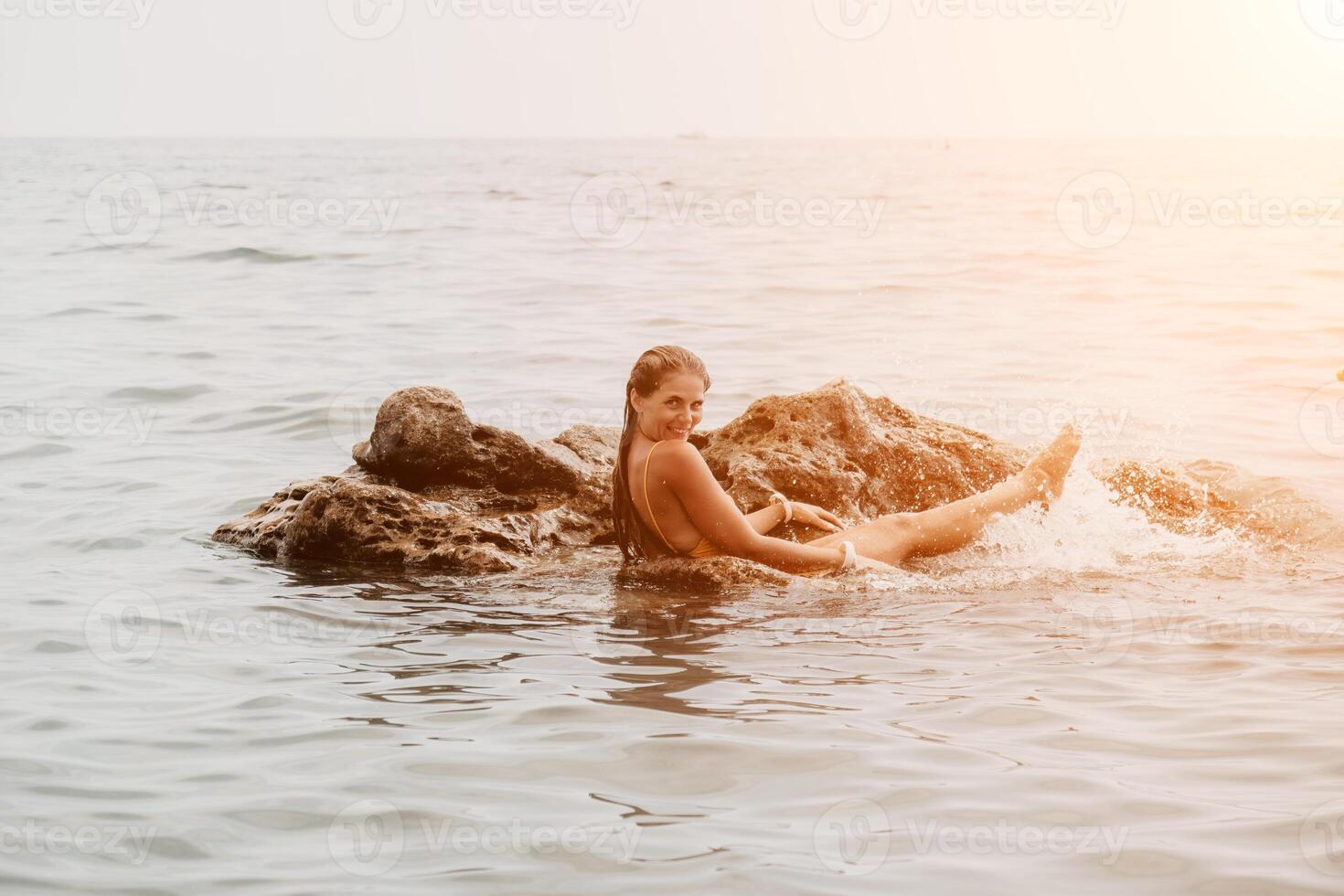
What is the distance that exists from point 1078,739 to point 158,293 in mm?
16755

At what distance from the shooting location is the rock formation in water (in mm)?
7465

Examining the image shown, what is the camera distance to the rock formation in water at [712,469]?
24.5 feet

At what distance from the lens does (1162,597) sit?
634 cm

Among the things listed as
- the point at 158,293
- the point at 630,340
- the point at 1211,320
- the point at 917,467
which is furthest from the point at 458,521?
the point at 158,293

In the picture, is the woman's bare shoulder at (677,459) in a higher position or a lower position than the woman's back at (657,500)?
higher

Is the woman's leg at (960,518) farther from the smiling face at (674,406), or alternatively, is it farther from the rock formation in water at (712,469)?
the smiling face at (674,406)

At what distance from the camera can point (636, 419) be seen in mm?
6559

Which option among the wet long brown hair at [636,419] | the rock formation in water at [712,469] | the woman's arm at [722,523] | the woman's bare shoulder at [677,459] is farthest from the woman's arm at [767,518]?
the woman's bare shoulder at [677,459]

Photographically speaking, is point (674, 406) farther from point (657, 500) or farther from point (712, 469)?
point (712, 469)

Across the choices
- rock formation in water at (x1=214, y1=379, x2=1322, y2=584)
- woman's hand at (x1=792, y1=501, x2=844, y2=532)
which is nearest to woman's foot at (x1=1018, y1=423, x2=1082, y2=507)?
rock formation in water at (x1=214, y1=379, x2=1322, y2=584)

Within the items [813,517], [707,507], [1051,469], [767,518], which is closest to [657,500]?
[707,507]

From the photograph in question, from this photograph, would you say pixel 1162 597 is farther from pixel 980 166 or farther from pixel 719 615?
pixel 980 166

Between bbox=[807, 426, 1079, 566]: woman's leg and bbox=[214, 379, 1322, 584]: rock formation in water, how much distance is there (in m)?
0.55

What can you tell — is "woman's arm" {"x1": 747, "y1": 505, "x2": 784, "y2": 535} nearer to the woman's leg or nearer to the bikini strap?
the woman's leg
